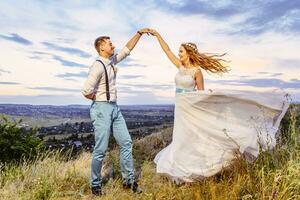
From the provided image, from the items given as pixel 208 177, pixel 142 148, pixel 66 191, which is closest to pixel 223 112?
pixel 208 177

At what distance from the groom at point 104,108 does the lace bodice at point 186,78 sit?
3.80 ft

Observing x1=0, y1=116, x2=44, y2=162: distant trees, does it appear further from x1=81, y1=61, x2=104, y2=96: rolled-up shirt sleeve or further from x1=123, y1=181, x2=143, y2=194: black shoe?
x1=81, y1=61, x2=104, y2=96: rolled-up shirt sleeve

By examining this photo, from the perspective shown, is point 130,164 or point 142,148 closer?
point 130,164

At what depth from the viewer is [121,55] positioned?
791cm

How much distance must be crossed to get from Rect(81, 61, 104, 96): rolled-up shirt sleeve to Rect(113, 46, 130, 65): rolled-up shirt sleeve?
511mm

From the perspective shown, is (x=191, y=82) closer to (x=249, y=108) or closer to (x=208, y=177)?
(x=249, y=108)

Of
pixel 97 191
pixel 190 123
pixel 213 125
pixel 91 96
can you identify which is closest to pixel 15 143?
pixel 97 191

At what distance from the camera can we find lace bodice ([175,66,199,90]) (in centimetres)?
801

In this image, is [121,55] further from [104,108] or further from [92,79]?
[104,108]

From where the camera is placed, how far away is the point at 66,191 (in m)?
7.56

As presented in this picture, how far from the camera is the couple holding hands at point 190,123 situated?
24.0ft

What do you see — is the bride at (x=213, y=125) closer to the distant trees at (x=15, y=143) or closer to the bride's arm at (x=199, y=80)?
the bride's arm at (x=199, y=80)

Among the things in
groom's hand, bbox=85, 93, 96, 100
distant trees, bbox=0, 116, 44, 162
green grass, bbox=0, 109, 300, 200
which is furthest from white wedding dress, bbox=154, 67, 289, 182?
distant trees, bbox=0, 116, 44, 162

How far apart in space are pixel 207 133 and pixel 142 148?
19.4ft
